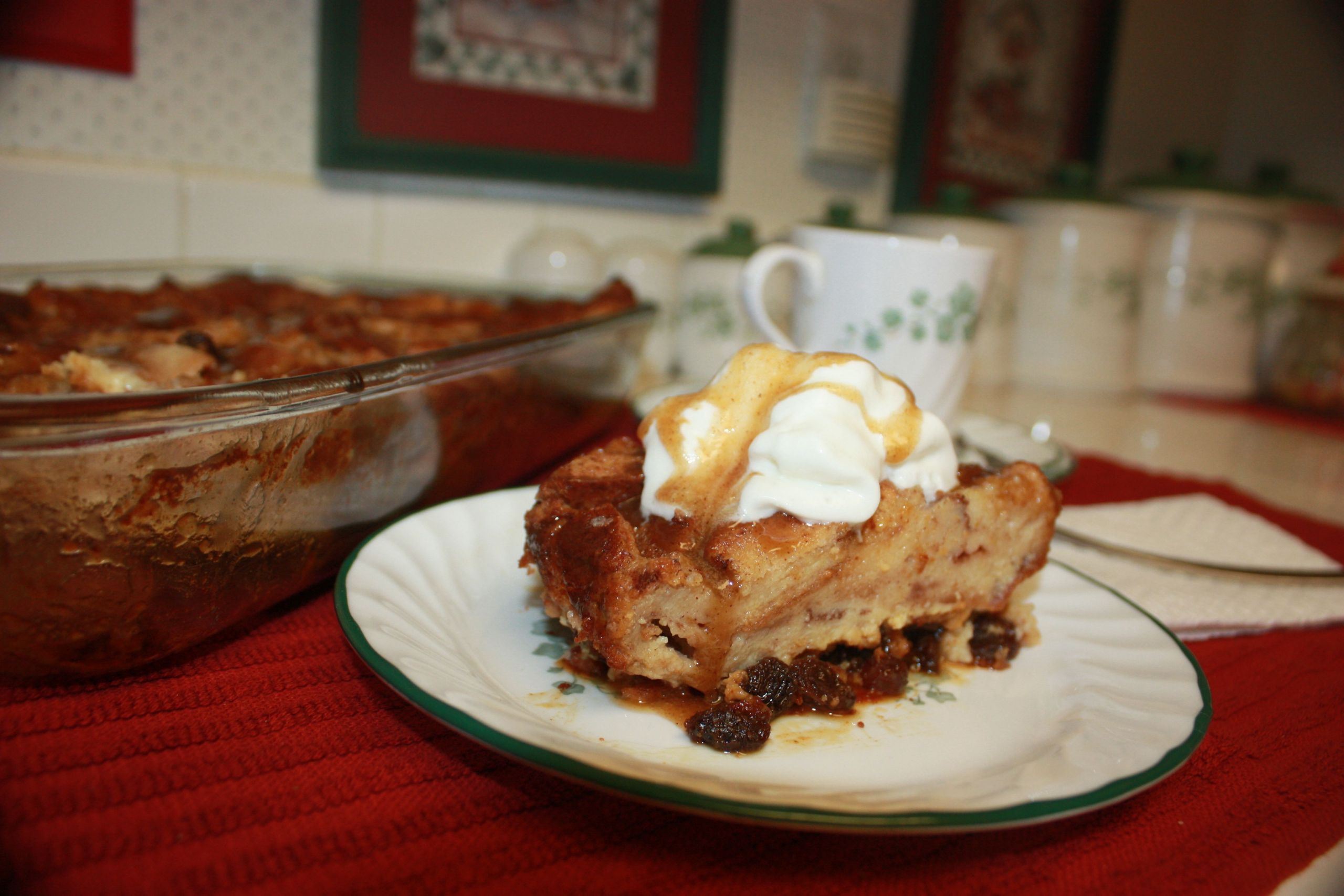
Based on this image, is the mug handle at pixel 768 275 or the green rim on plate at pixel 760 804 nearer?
the green rim on plate at pixel 760 804

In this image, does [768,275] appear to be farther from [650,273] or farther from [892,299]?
[650,273]

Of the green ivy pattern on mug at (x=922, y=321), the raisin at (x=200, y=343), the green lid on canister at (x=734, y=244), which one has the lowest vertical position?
the raisin at (x=200, y=343)

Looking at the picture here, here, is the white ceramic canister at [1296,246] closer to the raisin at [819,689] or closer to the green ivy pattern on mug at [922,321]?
the green ivy pattern on mug at [922,321]

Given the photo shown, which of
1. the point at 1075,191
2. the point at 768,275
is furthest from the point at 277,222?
Answer: the point at 1075,191

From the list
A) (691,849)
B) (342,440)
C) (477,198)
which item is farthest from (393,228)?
(691,849)

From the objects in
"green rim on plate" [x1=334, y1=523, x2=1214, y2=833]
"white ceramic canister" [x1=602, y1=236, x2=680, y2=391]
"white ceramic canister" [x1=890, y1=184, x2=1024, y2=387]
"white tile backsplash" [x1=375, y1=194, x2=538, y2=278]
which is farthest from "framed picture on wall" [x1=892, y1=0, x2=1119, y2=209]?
"green rim on plate" [x1=334, y1=523, x2=1214, y2=833]

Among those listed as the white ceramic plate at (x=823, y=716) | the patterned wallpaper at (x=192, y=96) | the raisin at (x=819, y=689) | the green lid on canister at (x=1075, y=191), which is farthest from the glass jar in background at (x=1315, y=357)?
the patterned wallpaper at (x=192, y=96)

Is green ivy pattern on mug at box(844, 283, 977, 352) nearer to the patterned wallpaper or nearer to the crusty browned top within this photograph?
the crusty browned top
